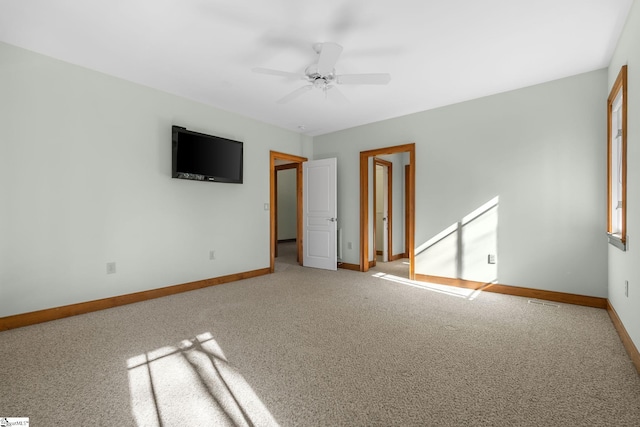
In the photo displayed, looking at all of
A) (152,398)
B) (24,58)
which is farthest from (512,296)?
(24,58)

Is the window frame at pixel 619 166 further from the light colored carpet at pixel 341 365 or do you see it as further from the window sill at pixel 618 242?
the light colored carpet at pixel 341 365

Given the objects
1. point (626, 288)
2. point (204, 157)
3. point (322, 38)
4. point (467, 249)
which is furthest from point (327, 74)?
point (626, 288)

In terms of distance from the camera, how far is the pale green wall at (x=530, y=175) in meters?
3.20

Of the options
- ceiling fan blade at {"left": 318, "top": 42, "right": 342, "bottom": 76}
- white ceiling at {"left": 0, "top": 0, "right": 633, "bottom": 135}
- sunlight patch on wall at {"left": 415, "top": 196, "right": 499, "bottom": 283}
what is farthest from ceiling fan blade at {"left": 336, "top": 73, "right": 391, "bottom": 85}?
sunlight patch on wall at {"left": 415, "top": 196, "right": 499, "bottom": 283}

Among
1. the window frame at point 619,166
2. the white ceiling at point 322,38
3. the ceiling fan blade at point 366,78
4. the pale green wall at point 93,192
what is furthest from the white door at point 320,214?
the window frame at point 619,166

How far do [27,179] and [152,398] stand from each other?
8.17ft

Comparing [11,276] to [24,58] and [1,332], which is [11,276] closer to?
[1,332]

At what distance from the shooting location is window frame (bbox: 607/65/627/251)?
2369mm

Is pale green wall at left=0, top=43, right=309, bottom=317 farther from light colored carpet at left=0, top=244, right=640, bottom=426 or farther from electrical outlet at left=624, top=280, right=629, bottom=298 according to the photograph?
electrical outlet at left=624, top=280, right=629, bottom=298

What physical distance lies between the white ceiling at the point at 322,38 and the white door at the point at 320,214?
1892 mm

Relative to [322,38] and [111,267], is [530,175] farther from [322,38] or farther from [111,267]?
[111,267]

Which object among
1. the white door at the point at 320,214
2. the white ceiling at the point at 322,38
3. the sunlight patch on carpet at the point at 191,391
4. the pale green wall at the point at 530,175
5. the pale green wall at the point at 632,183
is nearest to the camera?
the sunlight patch on carpet at the point at 191,391

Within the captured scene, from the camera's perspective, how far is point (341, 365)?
1983 millimetres

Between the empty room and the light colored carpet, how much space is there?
20 mm
